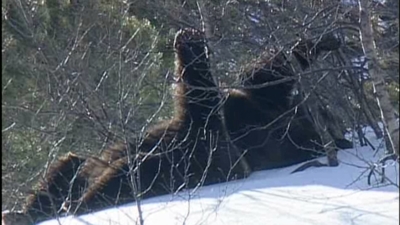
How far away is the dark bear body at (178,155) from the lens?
8242 mm

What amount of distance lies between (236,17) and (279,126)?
1923 millimetres

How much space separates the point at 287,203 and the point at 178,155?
241 centimetres

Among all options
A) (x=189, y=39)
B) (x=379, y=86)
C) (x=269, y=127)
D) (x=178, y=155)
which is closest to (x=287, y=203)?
(x=379, y=86)

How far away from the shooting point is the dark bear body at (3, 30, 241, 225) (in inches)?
324

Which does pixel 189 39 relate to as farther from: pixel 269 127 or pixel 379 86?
pixel 379 86

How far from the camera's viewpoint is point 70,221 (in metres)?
7.03

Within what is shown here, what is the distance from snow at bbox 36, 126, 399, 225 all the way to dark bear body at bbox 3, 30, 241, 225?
0.51m

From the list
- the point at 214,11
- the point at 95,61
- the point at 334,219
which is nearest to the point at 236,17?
the point at 214,11

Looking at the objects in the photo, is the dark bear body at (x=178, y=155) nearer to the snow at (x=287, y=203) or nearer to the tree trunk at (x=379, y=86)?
the snow at (x=287, y=203)

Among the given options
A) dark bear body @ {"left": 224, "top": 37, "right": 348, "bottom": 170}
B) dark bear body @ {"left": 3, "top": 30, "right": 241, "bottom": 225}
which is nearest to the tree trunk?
dark bear body @ {"left": 3, "top": 30, "right": 241, "bottom": 225}

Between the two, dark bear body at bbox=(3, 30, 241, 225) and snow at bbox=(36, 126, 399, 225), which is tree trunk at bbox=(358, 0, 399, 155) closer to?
snow at bbox=(36, 126, 399, 225)

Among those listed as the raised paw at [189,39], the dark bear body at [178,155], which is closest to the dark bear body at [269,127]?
the dark bear body at [178,155]

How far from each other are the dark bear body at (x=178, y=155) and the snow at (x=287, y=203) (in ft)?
1.68

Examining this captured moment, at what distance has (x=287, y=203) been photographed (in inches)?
247
